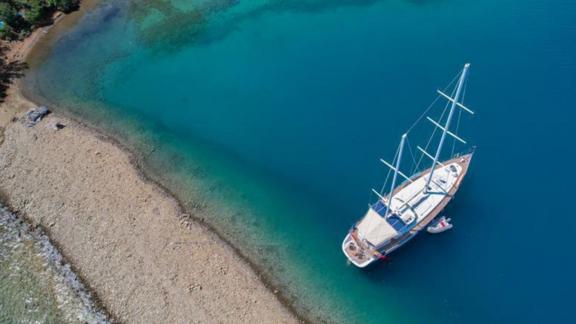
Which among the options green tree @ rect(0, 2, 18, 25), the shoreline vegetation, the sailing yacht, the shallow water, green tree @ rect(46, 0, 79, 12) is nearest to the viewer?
the shallow water

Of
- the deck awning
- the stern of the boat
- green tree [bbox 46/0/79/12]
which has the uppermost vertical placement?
green tree [bbox 46/0/79/12]

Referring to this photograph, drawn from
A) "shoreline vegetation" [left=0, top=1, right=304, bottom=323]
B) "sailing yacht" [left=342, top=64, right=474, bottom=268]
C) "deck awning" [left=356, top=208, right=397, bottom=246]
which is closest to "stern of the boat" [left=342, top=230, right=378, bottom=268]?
"sailing yacht" [left=342, top=64, right=474, bottom=268]

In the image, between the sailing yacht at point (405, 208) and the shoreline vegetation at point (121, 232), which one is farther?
the sailing yacht at point (405, 208)

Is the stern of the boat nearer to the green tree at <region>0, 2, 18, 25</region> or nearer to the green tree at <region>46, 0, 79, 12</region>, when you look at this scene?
the green tree at <region>46, 0, 79, 12</region>

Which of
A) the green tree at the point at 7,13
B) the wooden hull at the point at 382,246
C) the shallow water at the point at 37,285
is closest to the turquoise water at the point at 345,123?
the wooden hull at the point at 382,246

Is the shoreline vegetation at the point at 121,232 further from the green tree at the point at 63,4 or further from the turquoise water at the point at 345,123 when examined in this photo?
the green tree at the point at 63,4

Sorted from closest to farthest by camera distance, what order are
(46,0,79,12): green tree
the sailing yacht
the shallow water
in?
the shallow water < the sailing yacht < (46,0,79,12): green tree
